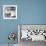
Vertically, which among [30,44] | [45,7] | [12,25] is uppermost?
[45,7]

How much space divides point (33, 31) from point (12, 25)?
2.07 ft

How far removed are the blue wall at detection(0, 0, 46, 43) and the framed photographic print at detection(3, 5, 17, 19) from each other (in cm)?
9

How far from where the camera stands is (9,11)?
12.7 feet

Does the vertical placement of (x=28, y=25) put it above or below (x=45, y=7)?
below

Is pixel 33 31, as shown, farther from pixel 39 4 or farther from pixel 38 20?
pixel 39 4

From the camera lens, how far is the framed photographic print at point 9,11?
3869 mm

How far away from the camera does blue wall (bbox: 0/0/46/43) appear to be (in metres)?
3.85

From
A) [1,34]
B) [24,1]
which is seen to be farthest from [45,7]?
[1,34]

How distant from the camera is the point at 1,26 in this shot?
3.89 meters

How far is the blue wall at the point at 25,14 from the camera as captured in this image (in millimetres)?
3850

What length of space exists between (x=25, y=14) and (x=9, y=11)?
47cm

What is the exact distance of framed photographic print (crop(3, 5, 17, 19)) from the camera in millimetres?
3869

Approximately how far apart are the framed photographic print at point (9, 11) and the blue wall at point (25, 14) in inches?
3.4

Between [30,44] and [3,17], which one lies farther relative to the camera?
[3,17]
